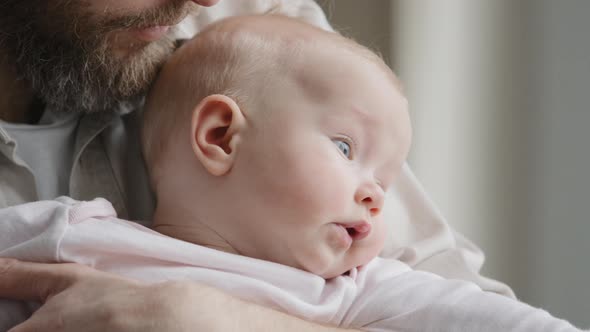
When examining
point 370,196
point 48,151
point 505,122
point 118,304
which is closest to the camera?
point 118,304

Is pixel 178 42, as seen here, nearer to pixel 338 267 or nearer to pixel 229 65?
pixel 229 65

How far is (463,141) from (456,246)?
2.66 feet

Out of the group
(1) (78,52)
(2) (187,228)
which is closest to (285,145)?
(2) (187,228)

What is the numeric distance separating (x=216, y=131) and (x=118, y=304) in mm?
257

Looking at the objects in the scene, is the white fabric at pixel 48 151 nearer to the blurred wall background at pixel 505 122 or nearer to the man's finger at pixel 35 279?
the man's finger at pixel 35 279

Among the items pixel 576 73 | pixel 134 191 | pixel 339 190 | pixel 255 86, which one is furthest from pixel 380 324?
pixel 576 73

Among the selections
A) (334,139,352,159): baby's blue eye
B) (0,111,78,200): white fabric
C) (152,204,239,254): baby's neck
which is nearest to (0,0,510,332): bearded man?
(0,111,78,200): white fabric

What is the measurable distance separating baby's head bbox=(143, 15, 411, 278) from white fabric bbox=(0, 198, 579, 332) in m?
0.04

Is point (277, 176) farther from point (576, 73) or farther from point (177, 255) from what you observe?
point (576, 73)

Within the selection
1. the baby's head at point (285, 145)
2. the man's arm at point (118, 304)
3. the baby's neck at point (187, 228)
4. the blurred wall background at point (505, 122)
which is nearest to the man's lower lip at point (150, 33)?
the baby's head at point (285, 145)

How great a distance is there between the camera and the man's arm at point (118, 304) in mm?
959

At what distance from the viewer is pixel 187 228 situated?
111cm

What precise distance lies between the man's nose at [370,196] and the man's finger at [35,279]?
1.14ft

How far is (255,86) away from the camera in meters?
1.09
